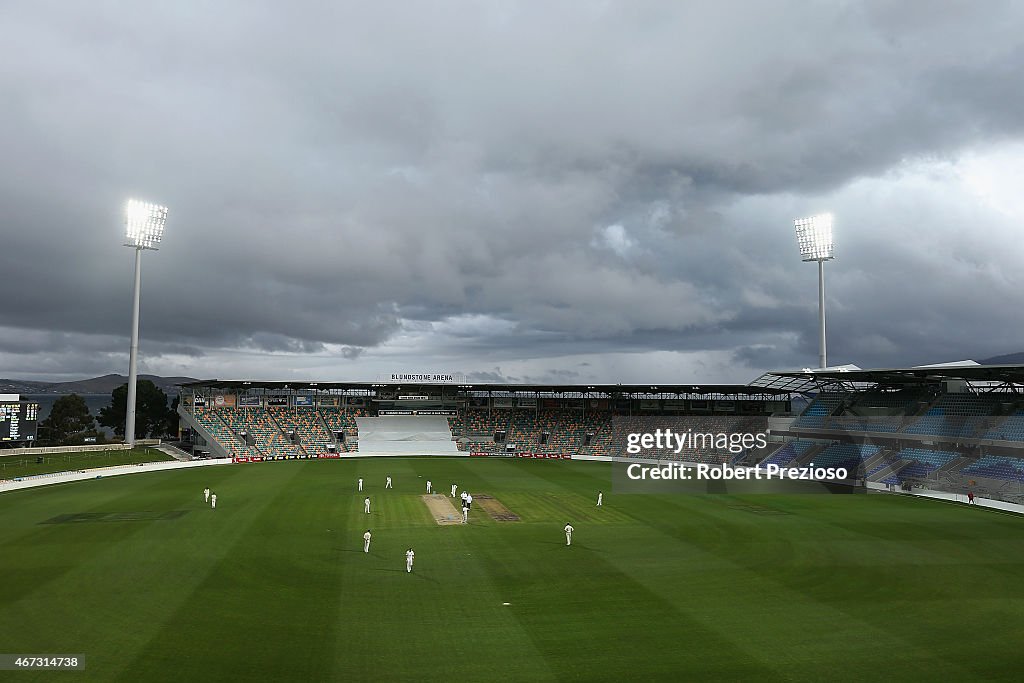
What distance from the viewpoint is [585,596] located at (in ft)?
63.9

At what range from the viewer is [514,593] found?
19703mm

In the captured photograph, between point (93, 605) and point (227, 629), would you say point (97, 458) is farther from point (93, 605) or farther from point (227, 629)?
point (227, 629)

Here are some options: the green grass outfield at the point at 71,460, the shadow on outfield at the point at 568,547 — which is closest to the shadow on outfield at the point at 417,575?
the shadow on outfield at the point at 568,547

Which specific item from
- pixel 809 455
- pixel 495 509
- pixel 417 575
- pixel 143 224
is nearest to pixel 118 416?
pixel 143 224

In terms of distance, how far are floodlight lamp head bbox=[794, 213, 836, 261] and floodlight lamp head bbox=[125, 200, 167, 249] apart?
63.8m

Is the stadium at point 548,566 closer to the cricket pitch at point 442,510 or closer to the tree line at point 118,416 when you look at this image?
the cricket pitch at point 442,510

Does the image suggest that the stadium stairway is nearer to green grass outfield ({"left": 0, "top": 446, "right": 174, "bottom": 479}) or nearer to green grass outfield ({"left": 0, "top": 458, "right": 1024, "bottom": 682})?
green grass outfield ({"left": 0, "top": 458, "right": 1024, "bottom": 682})

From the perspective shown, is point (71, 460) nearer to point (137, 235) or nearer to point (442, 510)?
point (137, 235)

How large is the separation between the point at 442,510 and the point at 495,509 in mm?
2918

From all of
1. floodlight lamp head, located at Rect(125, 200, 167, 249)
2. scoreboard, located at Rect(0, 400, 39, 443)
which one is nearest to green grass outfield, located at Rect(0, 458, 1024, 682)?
scoreboard, located at Rect(0, 400, 39, 443)

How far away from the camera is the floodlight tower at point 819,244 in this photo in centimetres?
6247

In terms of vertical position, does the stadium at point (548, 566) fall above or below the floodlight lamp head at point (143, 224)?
below

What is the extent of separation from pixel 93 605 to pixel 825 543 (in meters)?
26.6

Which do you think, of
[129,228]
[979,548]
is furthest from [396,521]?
[129,228]
